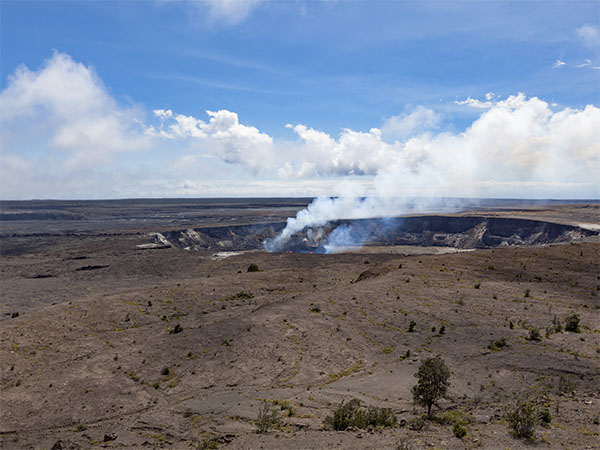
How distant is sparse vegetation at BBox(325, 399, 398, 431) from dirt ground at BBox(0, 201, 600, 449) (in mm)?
633

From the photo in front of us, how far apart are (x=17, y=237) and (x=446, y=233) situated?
523ft

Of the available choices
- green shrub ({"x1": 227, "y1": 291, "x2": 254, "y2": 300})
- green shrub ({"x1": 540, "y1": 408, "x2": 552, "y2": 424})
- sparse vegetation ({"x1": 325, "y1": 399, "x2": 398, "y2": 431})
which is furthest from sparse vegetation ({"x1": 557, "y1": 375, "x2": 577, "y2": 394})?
green shrub ({"x1": 227, "y1": 291, "x2": 254, "y2": 300})

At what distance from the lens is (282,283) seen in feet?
189

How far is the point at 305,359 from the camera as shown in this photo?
2888 cm

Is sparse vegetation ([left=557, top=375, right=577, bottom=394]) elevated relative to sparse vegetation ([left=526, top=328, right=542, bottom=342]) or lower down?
lower down

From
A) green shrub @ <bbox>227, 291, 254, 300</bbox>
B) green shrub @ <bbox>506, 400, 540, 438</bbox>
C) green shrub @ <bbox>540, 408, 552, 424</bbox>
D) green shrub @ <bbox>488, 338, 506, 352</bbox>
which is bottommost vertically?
green shrub @ <bbox>227, 291, 254, 300</bbox>

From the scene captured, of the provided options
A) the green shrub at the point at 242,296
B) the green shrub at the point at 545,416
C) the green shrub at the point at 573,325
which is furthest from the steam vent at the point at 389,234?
the green shrub at the point at 545,416

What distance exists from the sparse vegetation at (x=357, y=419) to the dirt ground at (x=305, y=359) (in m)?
0.63

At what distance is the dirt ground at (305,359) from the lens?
1914 centimetres

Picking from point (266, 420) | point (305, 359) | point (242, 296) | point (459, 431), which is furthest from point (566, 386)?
point (242, 296)

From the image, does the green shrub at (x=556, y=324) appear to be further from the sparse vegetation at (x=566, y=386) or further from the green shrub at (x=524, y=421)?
the green shrub at (x=524, y=421)

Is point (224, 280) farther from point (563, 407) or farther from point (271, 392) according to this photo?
point (563, 407)

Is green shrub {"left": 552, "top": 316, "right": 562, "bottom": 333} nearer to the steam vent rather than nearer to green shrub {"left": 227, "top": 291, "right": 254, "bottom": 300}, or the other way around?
green shrub {"left": 227, "top": 291, "right": 254, "bottom": 300}

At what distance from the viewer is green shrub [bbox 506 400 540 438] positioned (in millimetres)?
16594
